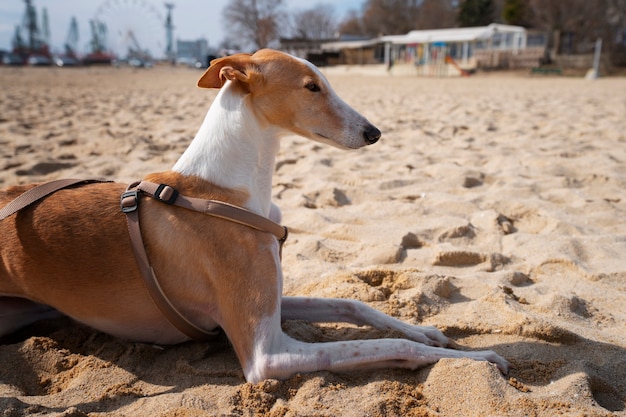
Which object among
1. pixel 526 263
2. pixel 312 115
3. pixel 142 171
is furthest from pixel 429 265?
pixel 142 171

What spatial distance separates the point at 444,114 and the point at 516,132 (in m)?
2.59

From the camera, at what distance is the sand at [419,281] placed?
79.1 inches

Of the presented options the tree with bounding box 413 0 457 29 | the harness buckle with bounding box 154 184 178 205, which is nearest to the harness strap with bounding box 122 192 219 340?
the harness buckle with bounding box 154 184 178 205

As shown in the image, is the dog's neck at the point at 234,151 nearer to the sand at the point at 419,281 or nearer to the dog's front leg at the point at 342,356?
the dog's front leg at the point at 342,356

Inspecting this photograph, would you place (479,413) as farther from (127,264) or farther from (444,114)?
(444,114)

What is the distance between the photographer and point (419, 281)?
2984 millimetres

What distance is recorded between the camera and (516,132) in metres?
7.59

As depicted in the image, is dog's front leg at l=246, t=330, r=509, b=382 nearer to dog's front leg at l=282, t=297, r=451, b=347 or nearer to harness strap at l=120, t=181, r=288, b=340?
dog's front leg at l=282, t=297, r=451, b=347

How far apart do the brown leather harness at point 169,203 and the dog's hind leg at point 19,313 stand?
439 millimetres

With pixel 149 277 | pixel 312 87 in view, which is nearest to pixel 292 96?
pixel 312 87

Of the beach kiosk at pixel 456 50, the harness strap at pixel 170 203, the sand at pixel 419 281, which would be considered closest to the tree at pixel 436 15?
the beach kiosk at pixel 456 50

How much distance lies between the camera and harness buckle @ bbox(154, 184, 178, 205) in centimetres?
225

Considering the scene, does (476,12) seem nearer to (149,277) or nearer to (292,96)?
(292,96)

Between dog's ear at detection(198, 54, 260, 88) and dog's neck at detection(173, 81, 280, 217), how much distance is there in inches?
3.2
